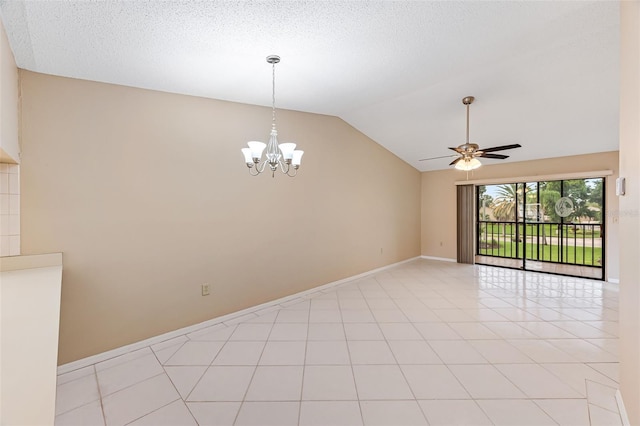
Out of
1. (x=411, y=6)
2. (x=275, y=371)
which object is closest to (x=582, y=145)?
(x=411, y=6)

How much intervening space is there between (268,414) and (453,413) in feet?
4.00

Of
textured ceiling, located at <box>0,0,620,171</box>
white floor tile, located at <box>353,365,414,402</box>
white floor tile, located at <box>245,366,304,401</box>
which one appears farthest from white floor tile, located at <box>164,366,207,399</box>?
textured ceiling, located at <box>0,0,620,171</box>

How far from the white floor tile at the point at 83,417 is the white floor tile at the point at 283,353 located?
111 cm

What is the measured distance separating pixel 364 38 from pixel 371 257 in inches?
156

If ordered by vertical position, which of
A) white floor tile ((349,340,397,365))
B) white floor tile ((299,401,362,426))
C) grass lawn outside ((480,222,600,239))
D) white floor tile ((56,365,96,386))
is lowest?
white floor tile ((56,365,96,386))

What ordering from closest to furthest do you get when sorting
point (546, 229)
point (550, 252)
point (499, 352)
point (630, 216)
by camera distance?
point (630, 216) → point (499, 352) → point (546, 229) → point (550, 252)

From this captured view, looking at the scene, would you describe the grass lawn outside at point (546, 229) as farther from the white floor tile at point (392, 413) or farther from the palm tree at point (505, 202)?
the white floor tile at point (392, 413)

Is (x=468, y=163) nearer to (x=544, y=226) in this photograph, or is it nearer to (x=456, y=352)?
(x=456, y=352)

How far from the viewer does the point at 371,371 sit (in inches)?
87.4

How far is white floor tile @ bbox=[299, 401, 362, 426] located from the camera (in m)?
1.70

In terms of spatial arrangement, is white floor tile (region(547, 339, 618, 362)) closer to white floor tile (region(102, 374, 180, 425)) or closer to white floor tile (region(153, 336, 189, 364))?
white floor tile (region(102, 374, 180, 425))

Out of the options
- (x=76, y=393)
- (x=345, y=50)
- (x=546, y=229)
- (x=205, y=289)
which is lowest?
(x=76, y=393)

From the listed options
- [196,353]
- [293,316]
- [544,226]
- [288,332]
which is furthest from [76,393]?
[544,226]

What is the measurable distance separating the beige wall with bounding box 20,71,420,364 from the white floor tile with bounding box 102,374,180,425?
68 cm
